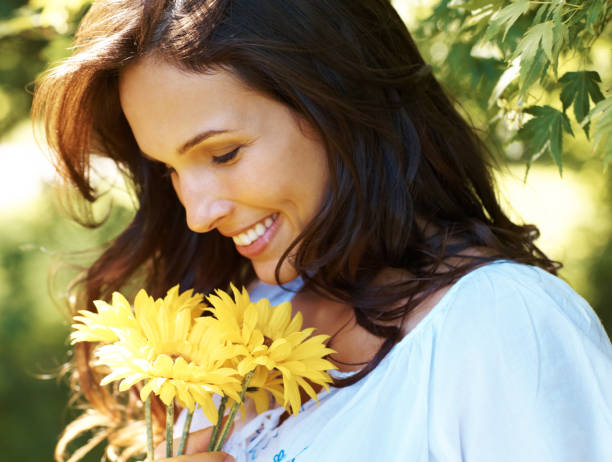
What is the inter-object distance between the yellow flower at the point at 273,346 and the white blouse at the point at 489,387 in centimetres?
12

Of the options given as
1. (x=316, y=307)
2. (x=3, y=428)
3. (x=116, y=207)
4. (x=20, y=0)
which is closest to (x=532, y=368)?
(x=316, y=307)

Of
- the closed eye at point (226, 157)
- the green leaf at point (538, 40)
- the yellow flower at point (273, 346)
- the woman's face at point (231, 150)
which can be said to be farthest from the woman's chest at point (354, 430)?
the green leaf at point (538, 40)

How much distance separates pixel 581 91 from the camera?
139 cm

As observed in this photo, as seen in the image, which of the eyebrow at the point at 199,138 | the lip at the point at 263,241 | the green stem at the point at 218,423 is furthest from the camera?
the lip at the point at 263,241

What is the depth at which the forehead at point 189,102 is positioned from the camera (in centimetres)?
132

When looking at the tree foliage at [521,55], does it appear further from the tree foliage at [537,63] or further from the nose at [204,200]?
the nose at [204,200]

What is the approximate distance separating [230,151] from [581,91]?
26.2 inches

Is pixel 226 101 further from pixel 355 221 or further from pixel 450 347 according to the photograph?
pixel 450 347

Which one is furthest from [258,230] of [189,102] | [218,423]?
[218,423]

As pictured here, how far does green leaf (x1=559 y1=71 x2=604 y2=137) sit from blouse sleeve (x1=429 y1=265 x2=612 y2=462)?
371 mm

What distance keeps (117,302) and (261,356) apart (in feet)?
0.88

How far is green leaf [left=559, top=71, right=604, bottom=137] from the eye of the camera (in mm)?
1379

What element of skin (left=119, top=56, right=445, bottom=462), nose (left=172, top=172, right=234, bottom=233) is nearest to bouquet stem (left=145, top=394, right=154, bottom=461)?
skin (left=119, top=56, right=445, bottom=462)

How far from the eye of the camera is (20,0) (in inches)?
132
